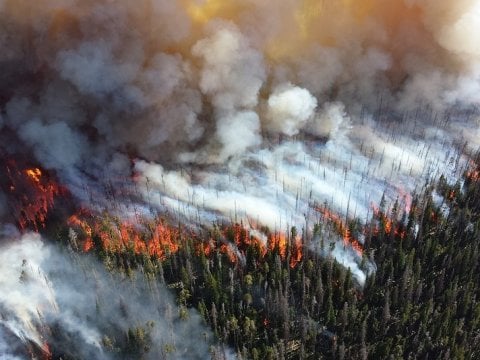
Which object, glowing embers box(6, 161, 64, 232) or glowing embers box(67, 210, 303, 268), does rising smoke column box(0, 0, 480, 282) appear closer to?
glowing embers box(6, 161, 64, 232)

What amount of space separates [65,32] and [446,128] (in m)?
78.9

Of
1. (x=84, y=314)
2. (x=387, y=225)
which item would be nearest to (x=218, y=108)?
(x=387, y=225)

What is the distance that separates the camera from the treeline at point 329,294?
73562 millimetres

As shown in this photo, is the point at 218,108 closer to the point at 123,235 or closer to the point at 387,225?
the point at 123,235

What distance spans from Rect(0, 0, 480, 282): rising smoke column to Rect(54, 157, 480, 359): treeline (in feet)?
22.9

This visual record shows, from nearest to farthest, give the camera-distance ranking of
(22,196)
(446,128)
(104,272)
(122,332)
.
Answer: (122,332)
(104,272)
(22,196)
(446,128)

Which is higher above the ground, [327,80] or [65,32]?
[327,80]

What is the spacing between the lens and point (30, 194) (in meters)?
91.4

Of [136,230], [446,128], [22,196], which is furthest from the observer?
[446,128]

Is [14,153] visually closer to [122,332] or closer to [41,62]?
[41,62]

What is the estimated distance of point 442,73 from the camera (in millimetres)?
121188

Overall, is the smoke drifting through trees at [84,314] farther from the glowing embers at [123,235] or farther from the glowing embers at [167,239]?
the glowing embers at [167,239]

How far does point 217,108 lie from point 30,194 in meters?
35.0

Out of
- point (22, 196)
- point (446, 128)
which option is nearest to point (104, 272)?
point (22, 196)
